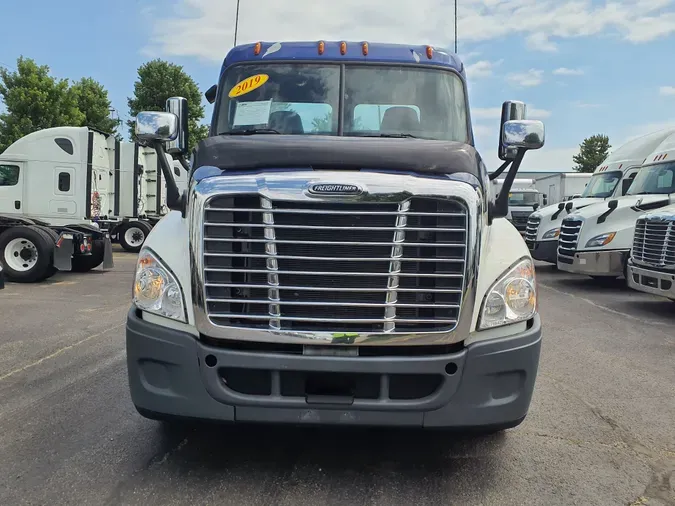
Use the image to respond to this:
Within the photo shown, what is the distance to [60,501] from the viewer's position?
3150mm

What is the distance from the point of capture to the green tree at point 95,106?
29859 mm

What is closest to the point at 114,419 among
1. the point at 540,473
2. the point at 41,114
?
the point at 540,473

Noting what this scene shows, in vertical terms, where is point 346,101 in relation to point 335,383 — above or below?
above

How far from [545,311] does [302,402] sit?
723 centimetres

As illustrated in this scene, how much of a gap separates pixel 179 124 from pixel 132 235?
16048 mm

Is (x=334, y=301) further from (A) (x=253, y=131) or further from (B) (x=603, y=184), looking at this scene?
(B) (x=603, y=184)

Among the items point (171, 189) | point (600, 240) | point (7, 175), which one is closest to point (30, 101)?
point (7, 175)

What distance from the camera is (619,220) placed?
1159 centimetres

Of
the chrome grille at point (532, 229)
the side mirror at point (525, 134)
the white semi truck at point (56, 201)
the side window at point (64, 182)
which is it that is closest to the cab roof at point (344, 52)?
the side mirror at point (525, 134)

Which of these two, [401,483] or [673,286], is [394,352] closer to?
[401,483]

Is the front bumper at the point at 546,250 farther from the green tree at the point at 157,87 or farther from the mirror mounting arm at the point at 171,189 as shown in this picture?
the green tree at the point at 157,87

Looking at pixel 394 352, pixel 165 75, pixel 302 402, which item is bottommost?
pixel 302 402

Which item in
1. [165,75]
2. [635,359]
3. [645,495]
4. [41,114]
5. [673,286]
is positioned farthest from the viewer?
[165,75]

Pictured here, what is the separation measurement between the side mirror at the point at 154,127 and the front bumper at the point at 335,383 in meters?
1.24
